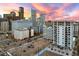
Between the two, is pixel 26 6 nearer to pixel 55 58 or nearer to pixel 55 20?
pixel 55 20

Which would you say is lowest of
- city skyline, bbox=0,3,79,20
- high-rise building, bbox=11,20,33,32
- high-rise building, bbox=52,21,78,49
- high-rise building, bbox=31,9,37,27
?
high-rise building, bbox=52,21,78,49

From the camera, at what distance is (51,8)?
191 centimetres

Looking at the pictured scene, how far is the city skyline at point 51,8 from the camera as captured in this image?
6.22 ft

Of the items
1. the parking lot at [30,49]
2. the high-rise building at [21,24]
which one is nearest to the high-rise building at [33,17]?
the high-rise building at [21,24]

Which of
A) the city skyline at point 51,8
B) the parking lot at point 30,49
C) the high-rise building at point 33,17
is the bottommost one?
the parking lot at point 30,49

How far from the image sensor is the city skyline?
6.22 feet

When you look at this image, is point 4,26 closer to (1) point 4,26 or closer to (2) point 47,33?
(1) point 4,26

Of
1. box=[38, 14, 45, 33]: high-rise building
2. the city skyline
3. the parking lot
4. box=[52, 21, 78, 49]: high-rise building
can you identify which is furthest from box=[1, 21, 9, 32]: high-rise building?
box=[52, 21, 78, 49]: high-rise building

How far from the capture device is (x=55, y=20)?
1.94m

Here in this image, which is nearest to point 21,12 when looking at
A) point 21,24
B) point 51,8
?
point 21,24

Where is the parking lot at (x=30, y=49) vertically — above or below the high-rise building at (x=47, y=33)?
below

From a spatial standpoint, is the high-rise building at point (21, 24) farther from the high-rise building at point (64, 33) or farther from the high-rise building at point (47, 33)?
the high-rise building at point (64, 33)

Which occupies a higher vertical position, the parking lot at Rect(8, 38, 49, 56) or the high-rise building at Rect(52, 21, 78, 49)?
the high-rise building at Rect(52, 21, 78, 49)

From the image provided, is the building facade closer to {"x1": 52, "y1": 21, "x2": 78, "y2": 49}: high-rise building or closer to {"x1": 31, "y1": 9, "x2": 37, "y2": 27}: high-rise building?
{"x1": 31, "y1": 9, "x2": 37, "y2": 27}: high-rise building
